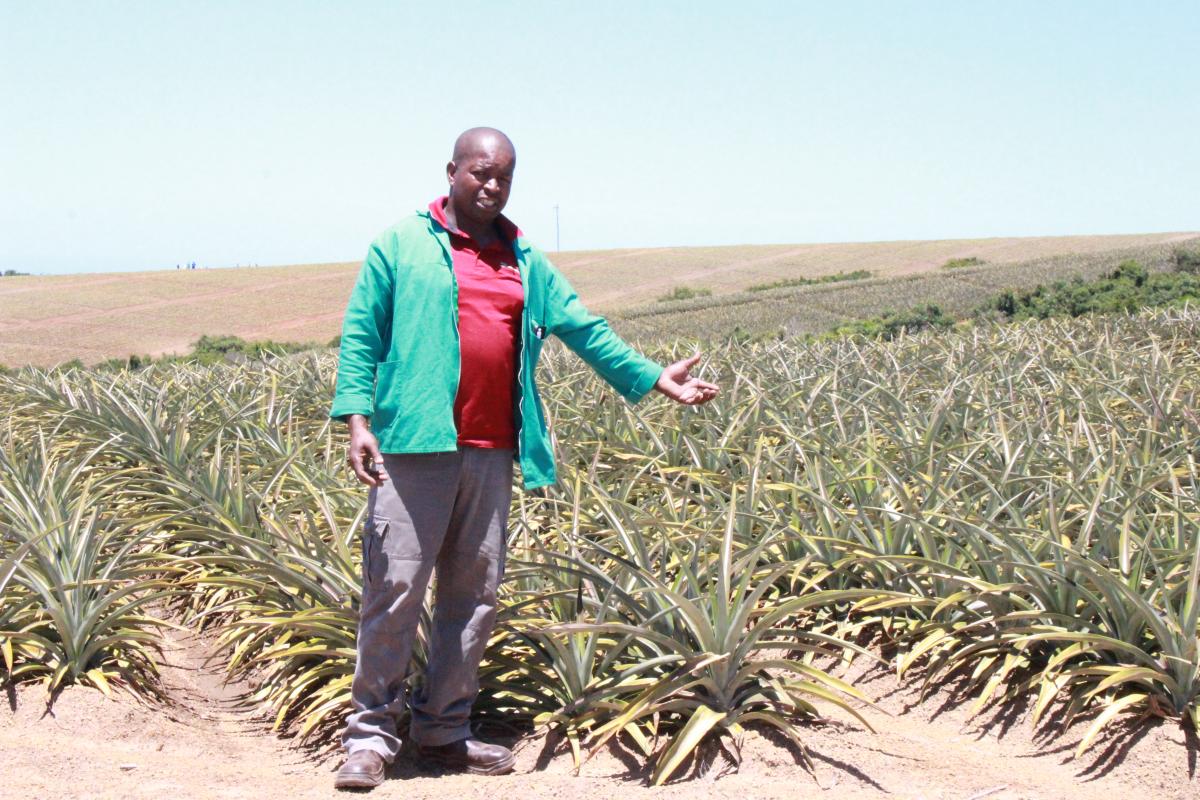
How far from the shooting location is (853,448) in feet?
14.8

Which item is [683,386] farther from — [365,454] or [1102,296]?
[1102,296]

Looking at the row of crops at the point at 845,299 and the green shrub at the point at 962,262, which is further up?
the green shrub at the point at 962,262

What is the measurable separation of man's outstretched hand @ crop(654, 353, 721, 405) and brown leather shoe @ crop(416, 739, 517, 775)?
1004 mm

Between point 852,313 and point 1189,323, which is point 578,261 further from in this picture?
point 1189,323

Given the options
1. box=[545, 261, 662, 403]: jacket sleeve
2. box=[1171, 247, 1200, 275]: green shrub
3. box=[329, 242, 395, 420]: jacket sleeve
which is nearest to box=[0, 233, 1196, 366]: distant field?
box=[1171, 247, 1200, 275]: green shrub

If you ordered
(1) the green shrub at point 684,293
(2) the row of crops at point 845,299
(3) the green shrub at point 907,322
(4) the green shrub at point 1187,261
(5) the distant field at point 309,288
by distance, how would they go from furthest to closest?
(1) the green shrub at point 684,293, (5) the distant field at point 309,288, (2) the row of crops at point 845,299, (4) the green shrub at point 1187,261, (3) the green shrub at point 907,322

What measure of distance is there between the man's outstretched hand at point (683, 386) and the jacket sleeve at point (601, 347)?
0.03m

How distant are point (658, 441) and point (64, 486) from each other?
8.32 feet

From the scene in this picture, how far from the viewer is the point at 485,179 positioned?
A: 270 centimetres

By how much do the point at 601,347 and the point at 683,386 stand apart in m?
0.24

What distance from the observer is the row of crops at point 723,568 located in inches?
113

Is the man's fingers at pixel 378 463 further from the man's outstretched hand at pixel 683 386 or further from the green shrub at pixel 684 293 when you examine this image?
the green shrub at pixel 684 293

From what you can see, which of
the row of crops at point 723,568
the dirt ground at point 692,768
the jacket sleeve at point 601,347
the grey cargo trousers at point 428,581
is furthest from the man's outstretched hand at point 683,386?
the dirt ground at point 692,768

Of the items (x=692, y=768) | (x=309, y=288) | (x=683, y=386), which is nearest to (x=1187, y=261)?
(x=683, y=386)
